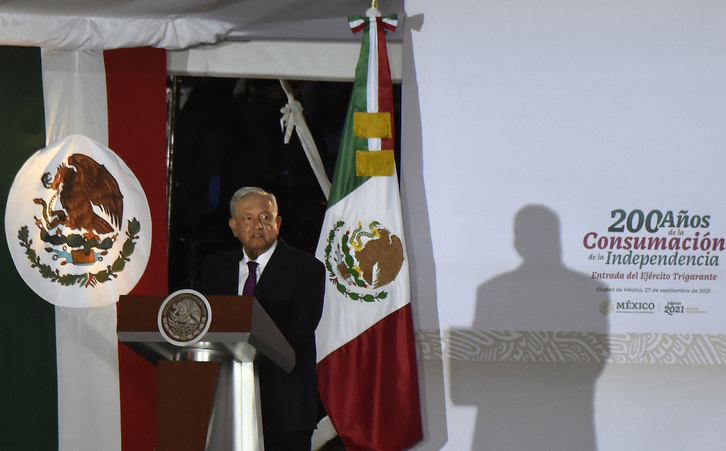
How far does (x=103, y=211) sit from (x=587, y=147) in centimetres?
222

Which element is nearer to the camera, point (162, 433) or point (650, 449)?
point (162, 433)

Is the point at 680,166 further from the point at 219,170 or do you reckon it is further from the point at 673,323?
the point at 219,170

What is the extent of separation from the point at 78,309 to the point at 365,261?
127cm

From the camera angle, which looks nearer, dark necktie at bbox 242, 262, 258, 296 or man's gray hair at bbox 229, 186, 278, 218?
dark necktie at bbox 242, 262, 258, 296

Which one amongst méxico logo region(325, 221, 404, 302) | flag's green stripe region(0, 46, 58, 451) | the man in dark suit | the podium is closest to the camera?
the podium

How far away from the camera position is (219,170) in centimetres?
312

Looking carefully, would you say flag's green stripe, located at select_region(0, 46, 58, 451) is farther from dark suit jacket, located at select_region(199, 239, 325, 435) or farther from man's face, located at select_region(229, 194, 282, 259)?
man's face, located at select_region(229, 194, 282, 259)

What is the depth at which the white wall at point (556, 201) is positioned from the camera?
10.2 feet

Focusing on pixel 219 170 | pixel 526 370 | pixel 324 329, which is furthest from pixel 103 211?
pixel 526 370

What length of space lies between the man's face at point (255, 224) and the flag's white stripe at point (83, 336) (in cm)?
64

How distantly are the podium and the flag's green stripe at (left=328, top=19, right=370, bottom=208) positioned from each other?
1.27 metres

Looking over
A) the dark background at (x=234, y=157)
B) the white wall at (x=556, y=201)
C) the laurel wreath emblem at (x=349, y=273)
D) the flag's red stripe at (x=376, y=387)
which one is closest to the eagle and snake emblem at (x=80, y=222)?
the dark background at (x=234, y=157)

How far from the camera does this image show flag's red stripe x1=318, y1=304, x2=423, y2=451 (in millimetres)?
2957

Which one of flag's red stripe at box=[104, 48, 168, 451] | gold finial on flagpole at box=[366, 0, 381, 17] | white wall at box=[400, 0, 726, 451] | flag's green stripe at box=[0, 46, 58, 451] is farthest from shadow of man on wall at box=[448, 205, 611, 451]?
flag's green stripe at box=[0, 46, 58, 451]
